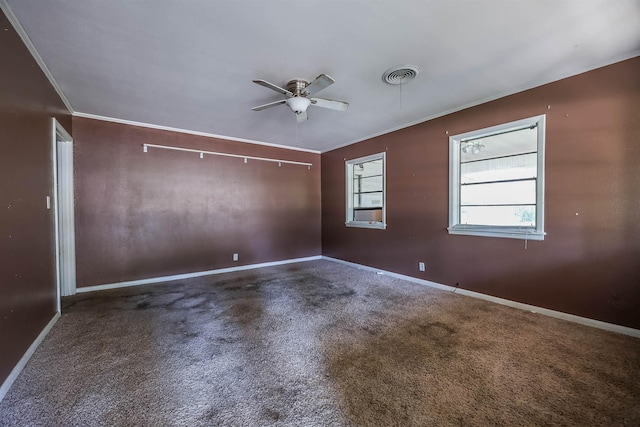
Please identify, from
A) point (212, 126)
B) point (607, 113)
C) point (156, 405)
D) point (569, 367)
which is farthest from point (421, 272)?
point (212, 126)

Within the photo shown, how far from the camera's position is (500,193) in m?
3.21

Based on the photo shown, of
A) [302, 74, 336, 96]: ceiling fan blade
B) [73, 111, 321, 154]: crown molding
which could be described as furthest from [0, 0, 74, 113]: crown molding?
[302, 74, 336, 96]: ceiling fan blade

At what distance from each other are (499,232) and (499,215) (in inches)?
10.1

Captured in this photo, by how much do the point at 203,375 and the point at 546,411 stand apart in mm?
2078

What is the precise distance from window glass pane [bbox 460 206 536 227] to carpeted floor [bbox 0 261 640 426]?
1.00 meters

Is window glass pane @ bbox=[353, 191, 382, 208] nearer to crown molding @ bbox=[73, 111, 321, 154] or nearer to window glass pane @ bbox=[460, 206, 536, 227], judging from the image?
window glass pane @ bbox=[460, 206, 536, 227]

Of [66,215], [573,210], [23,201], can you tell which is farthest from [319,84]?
[66,215]

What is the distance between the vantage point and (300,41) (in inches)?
80.1

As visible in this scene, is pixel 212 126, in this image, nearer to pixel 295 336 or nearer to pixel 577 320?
pixel 295 336

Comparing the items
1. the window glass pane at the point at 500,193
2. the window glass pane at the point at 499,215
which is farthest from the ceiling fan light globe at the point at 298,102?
the window glass pane at the point at 499,215

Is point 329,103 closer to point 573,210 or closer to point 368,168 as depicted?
point 368,168

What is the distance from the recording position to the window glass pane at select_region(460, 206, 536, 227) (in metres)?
3.00

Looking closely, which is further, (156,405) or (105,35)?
(105,35)

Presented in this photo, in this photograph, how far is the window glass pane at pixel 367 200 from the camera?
4802 millimetres
